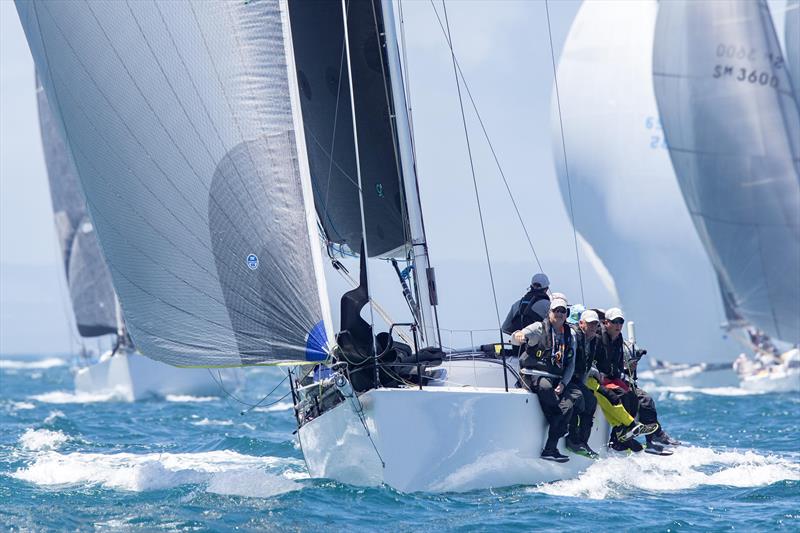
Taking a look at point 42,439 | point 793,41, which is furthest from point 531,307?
point 793,41

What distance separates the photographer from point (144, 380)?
108 ft

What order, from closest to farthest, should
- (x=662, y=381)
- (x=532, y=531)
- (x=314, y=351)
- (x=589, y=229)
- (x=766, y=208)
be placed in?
1. (x=532, y=531)
2. (x=314, y=351)
3. (x=766, y=208)
4. (x=589, y=229)
5. (x=662, y=381)

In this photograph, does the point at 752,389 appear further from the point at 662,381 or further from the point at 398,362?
the point at 398,362

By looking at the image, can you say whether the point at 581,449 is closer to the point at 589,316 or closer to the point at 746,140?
the point at 589,316

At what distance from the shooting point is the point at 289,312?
966 cm

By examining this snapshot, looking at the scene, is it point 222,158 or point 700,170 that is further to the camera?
point 700,170

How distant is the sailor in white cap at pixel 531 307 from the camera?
11375 millimetres

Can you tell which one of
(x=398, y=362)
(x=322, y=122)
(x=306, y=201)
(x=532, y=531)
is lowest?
(x=532, y=531)

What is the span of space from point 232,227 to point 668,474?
4745mm

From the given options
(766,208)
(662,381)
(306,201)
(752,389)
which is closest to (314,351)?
(306,201)

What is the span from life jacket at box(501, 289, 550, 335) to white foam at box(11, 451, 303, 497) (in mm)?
2460

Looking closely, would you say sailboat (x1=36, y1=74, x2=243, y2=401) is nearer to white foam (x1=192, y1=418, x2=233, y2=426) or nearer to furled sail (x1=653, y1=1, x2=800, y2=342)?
white foam (x1=192, y1=418, x2=233, y2=426)

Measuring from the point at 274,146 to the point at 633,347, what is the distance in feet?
15.9

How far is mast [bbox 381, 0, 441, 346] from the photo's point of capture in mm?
11125
